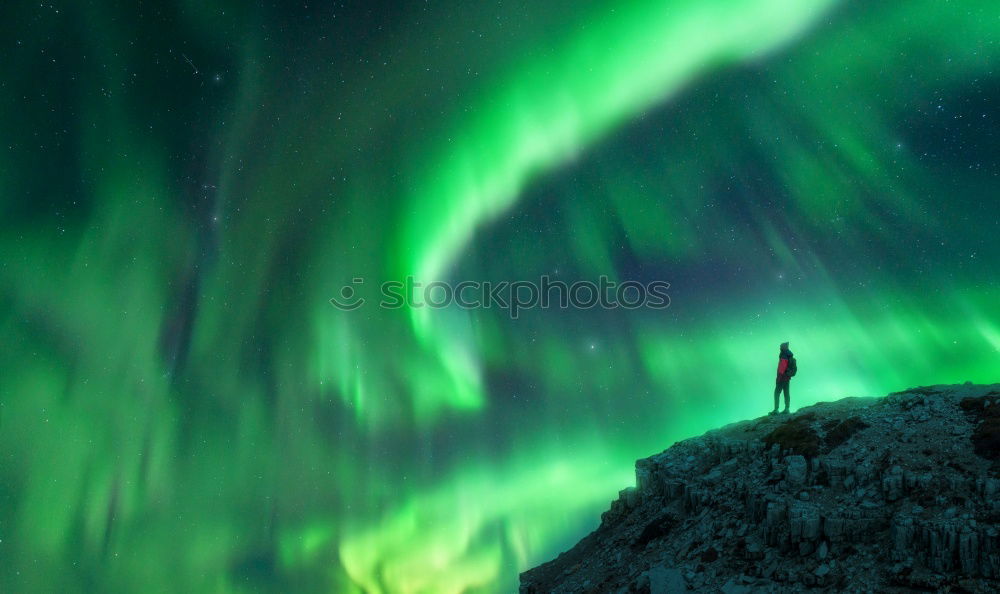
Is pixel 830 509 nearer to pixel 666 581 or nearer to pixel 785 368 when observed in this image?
pixel 666 581

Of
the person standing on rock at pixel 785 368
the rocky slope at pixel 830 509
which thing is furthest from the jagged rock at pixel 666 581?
the person standing on rock at pixel 785 368

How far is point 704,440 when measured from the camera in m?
33.9

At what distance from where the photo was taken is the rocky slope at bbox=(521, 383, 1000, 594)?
18594 millimetres

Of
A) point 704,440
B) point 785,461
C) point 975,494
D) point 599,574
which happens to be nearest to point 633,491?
point 704,440

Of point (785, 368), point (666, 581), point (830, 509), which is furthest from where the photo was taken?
point (785, 368)

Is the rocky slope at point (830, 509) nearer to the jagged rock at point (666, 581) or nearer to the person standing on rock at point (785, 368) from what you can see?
the jagged rock at point (666, 581)

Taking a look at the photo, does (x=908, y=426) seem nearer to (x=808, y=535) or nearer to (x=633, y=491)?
(x=808, y=535)

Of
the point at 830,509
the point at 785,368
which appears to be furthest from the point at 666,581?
the point at 785,368

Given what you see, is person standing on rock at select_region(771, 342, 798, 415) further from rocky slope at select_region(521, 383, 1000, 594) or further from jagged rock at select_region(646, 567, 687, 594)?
jagged rock at select_region(646, 567, 687, 594)

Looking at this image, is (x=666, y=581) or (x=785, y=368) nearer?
(x=666, y=581)

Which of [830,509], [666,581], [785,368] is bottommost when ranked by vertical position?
[666,581]

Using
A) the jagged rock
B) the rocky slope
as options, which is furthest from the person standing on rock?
the jagged rock

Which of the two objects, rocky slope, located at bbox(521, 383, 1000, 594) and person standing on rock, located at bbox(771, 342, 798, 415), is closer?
rocky slope, located at bbox(521, 383, 1000, 594)

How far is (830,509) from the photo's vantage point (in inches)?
862
